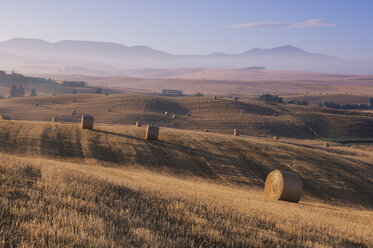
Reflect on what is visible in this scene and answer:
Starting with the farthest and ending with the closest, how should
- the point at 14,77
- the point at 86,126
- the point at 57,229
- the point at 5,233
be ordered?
the point at 14,77 < the point at 86,126 < the point at 57,229 < the point at 5,233

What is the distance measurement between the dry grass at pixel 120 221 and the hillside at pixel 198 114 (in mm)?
56533

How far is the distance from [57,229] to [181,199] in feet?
15.8

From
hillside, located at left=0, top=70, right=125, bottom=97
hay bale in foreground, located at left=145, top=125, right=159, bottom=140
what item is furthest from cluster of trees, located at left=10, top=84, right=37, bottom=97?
hay bale in foreground, located at left=145, top=125, right=159, bottom=140

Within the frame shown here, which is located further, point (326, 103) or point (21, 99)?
point (326, 103)

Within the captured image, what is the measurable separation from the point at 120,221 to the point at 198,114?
7241 cm

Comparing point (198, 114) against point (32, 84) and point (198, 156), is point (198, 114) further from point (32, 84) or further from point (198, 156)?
point (32, 84)

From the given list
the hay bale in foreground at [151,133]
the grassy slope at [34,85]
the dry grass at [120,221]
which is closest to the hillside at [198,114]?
the hay bale in foreground at [151,133]

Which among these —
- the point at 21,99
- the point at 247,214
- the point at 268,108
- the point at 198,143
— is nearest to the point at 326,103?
the point at 268,108

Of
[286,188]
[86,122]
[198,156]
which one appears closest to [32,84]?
[86,122]

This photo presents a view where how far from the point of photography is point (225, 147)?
34.8 m

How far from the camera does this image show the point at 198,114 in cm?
7938

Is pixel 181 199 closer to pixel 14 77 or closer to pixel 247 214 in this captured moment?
pixel 247 214

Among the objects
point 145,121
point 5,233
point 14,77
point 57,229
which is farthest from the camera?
point 14,77

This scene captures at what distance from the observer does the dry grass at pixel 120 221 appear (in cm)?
613
